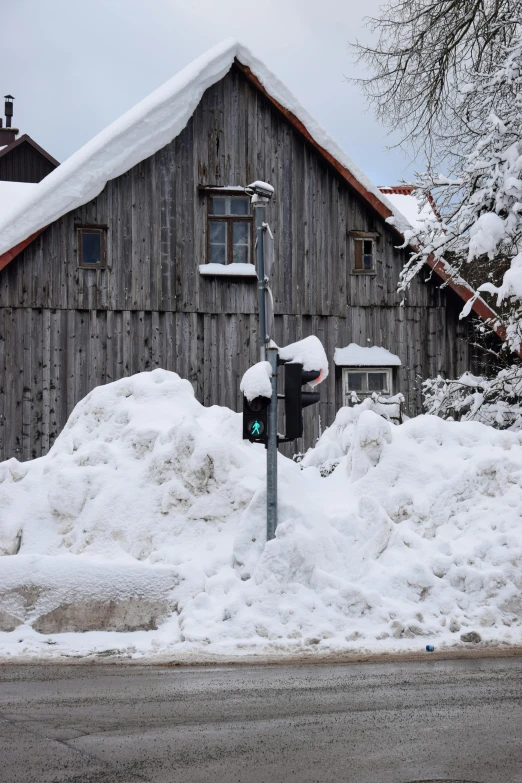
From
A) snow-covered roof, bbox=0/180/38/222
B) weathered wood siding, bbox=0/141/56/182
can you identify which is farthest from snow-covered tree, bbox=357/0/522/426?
weathered wood siding, bbox=0/141/56/182

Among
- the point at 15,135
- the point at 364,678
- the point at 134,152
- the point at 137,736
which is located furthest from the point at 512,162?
the point at 15,135

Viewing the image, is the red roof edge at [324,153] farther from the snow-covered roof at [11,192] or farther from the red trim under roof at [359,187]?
the snow-covered roof at [11,192]

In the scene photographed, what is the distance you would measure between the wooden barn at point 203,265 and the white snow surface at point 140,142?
24 millimetres

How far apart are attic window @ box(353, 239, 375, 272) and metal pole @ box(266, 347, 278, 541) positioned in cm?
753

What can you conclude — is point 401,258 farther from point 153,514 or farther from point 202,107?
point 153,514

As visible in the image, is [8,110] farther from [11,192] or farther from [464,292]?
[464,292]

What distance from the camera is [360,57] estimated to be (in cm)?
1594

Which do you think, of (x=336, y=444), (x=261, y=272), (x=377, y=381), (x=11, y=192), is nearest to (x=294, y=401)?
(x=261, y=272)

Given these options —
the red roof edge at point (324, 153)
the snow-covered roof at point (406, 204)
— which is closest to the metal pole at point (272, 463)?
the red roof edge at point (324, 153)

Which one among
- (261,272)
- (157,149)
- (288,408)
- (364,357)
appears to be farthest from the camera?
(364,357)

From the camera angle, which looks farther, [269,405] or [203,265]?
[203,265]

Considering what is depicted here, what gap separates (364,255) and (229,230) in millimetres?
2451

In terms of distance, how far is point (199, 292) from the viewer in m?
17.0

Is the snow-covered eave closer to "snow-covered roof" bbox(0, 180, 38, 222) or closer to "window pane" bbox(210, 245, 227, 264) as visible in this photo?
"window pane" bbox(210, 245, 227, 264)
